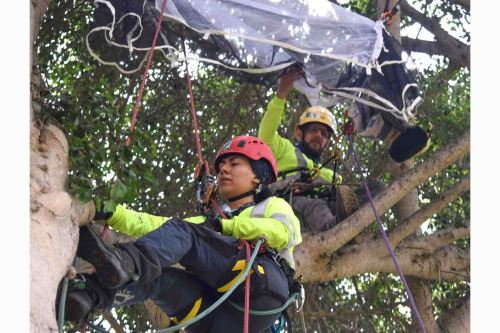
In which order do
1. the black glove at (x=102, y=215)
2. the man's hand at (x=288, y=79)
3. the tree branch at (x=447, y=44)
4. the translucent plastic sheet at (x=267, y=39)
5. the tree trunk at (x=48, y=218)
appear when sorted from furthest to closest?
the tree branch at (x=447, y=44) → the man's hand at (x=288, y=79) → the translucent plastic sheet at (x=267, y=39) → the black glove at (x=102, y=215) → the tree trunk at (x=48, y=218)

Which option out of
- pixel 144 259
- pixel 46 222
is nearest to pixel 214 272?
pixel 144 259

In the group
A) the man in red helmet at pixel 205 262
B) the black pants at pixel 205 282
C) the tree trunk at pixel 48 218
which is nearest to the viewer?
the tree trunk at pixel 48 218

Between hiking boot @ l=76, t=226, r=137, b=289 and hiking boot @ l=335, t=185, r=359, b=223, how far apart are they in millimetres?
2839

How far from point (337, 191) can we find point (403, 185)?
427mm

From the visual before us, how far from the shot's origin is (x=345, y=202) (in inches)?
240

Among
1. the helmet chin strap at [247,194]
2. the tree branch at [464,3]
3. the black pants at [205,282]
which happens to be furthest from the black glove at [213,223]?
the tree branch at [464,3]

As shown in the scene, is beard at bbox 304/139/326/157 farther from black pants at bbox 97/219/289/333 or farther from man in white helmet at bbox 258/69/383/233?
black pants at bbox 97/219/289/333

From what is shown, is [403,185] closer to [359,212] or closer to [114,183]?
[359,212]

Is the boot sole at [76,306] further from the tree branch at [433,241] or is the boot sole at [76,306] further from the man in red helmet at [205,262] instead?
the tree branch at [433,241]

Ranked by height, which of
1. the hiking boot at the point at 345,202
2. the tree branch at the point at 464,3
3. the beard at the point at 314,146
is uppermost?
the tree branch at the point at 464,3

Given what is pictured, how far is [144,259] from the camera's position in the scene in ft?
11.6

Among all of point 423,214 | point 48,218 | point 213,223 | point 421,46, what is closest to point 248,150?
point 213,223

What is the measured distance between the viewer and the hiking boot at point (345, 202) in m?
6.09

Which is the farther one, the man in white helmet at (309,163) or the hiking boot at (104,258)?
the man in white helmet at (309,163)
